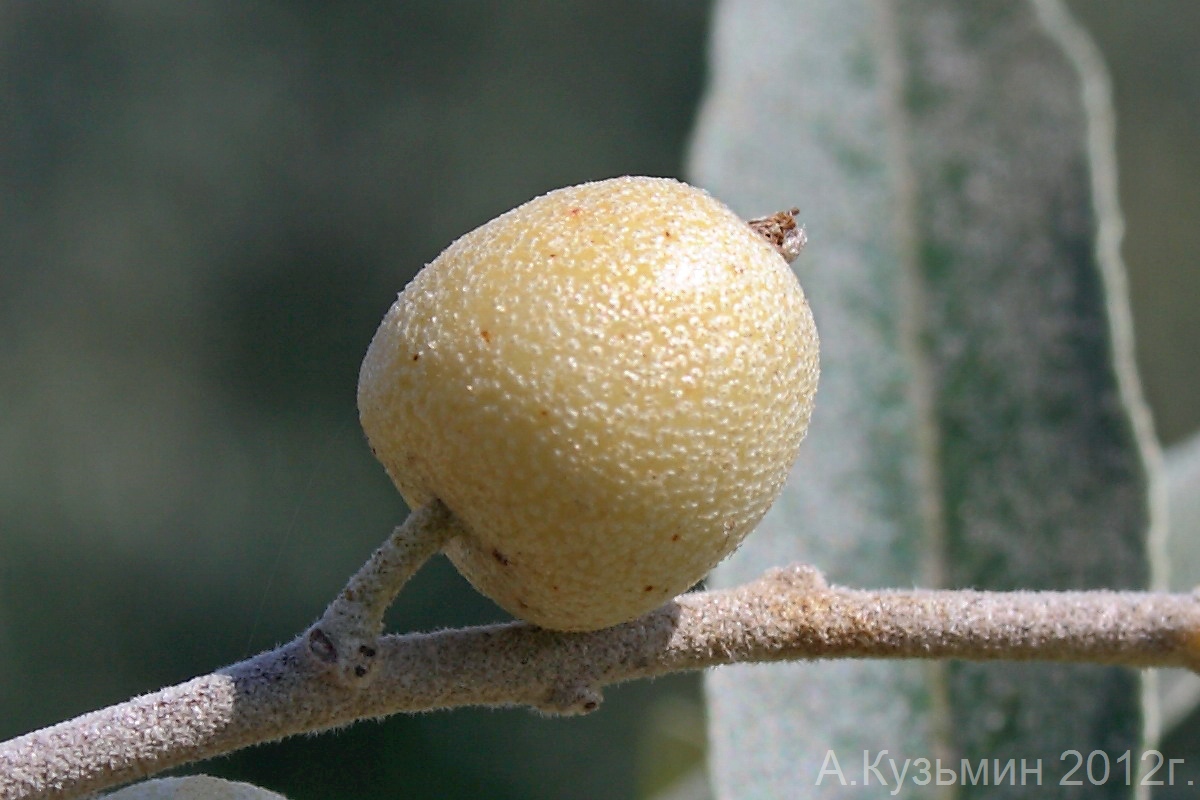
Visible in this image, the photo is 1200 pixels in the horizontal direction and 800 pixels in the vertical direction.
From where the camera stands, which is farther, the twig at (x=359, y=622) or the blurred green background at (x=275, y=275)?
the blurred green background at (x=275, y=275)

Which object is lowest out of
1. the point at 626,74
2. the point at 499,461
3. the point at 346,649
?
the point at 346,649

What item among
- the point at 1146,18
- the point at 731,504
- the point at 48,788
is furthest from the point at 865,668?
the point at 1146,18

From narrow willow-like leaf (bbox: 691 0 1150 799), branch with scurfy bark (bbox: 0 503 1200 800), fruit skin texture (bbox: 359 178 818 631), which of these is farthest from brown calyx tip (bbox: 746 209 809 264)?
narrow willow-like leaf (bbox: 691 0 1150 799)

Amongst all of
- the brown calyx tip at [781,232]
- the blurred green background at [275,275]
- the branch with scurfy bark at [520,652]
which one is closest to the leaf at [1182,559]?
the branch with scurfy bark at [520,652]

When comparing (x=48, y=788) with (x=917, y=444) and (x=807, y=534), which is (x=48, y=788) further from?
(x=917, y=444)

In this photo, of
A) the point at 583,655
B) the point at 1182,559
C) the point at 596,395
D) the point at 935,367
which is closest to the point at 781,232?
the point at 596,395

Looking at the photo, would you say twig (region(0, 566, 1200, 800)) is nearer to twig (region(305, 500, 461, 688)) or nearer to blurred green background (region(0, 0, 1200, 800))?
twig (region(305, 500, 461, 688))

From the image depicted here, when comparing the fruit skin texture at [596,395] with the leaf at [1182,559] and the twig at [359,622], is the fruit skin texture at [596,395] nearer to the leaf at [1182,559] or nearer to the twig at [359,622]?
the twig at [359,622]
